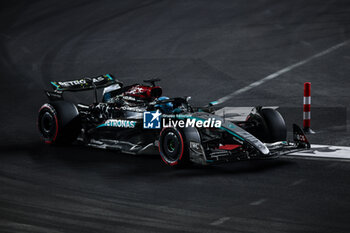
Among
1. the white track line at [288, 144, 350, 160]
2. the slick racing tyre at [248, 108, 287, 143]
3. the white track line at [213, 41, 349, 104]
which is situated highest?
the white track line at [213, 41, 349, 104]

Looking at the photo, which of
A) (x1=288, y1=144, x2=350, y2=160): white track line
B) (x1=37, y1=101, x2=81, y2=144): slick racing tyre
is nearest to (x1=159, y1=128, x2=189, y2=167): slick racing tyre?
(x1=288, y1=144, x2=350, y2=160): white track line

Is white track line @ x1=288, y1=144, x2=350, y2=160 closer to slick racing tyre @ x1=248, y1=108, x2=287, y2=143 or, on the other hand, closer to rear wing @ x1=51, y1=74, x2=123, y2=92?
slick racing tyre @ x1=248, y1=108, x2=287, y2=143

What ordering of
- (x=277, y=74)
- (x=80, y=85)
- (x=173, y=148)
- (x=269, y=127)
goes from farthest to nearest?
(x=277, y=74), (x=80, y=85), (x=269, y=127), (x=173, y=148)

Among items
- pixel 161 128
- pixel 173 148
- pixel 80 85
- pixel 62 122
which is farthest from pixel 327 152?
pixel 80 85

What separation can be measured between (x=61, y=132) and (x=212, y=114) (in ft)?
10.2

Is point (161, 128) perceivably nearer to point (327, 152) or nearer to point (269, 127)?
point (269, 127)

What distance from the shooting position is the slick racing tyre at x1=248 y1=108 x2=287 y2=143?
8.98 metres

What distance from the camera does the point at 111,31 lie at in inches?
938

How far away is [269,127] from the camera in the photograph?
8.99 meters

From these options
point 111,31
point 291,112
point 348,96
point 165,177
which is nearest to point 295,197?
point 165,177

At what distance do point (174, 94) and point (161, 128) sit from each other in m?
6.54

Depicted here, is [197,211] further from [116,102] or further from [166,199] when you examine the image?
[116,102]

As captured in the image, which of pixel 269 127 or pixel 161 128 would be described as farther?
pixel 269 127

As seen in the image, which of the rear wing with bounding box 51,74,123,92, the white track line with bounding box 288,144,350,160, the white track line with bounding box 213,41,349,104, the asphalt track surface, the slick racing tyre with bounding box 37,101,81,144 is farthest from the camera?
the white track line with bounding box 213,41,349,104
